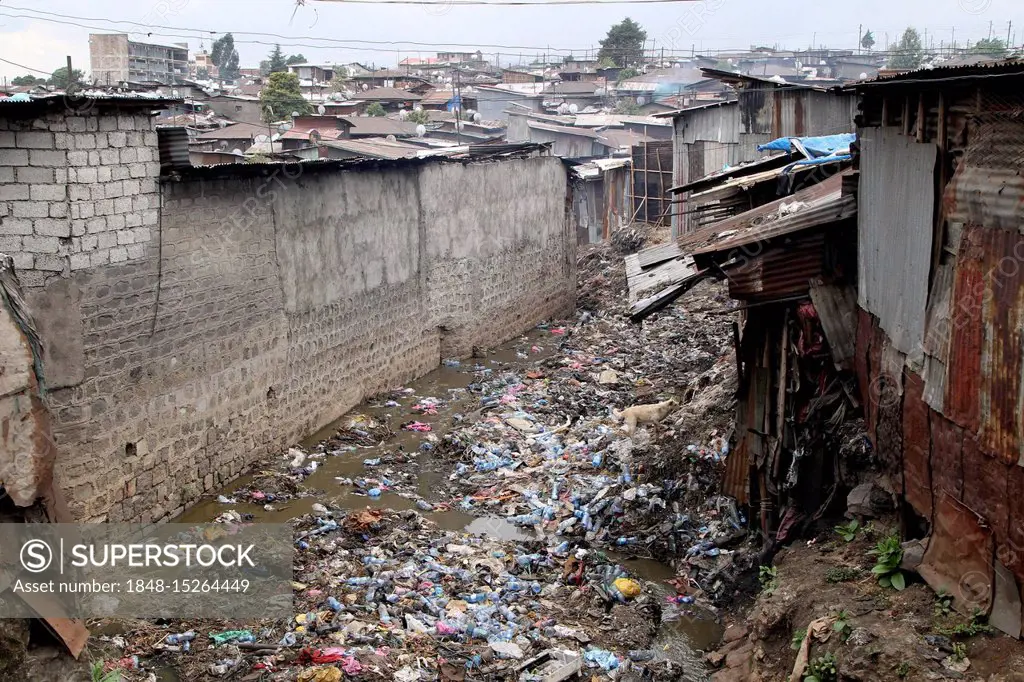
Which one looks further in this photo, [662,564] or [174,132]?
[174,132]

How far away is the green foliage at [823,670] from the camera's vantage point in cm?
466

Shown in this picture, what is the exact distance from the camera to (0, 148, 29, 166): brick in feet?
22.1

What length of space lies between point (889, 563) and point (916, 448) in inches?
26.5

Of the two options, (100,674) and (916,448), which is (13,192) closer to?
(100,674)

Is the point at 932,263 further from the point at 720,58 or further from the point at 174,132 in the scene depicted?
the point at 720,58

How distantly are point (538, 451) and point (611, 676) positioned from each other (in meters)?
4.41

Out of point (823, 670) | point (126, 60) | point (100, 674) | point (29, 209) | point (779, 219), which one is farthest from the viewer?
point (126, 60)

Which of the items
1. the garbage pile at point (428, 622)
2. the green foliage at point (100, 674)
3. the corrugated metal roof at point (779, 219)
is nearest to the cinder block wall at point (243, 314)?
the garbage pile at point (428, 622)

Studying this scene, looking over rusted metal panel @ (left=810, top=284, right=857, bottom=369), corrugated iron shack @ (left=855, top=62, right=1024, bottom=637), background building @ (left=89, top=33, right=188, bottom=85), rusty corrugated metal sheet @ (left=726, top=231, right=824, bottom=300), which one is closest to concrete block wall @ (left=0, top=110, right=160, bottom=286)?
rusty corrugated metal sheet @ (left=726, top=231, right=824, bottom=300)

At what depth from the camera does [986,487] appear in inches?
176

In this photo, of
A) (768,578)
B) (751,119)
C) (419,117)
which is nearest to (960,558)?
(768,578)

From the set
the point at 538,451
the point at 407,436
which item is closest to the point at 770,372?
the point at 538,451

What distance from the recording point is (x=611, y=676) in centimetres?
576

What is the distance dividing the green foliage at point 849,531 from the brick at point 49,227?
5.99 metres
